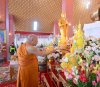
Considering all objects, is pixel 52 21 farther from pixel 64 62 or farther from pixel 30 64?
pixel 64 62

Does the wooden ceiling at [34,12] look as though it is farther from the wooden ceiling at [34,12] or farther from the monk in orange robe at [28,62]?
the monk in orange robe at [28,62]

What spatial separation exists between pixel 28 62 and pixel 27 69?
0.46ft

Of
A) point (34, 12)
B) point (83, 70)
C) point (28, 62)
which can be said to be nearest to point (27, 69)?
point (28, 62)

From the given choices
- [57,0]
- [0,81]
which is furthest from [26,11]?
[0,81]

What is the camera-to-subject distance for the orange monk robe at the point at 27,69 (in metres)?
2.92

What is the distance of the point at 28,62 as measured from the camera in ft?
9.75

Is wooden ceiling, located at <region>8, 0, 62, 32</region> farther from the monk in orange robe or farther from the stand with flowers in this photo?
the stand with flowers

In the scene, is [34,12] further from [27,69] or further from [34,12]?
[27,69]

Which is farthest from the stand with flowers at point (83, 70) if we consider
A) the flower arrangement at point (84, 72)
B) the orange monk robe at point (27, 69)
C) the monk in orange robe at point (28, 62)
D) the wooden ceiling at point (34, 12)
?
the wooden ceiling at point (34, 12)

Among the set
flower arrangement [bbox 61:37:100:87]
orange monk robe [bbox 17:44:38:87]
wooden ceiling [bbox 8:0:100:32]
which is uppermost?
wooden ceiling [bbox 8:0:100:32]

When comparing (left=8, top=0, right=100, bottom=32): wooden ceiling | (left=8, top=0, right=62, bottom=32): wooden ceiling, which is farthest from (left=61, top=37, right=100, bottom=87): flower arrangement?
(left=8, top=0, right=62, bottom=32): wooden ceiling

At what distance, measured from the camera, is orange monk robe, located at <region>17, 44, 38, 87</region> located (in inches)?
115

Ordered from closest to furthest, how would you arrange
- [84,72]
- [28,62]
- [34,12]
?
1. [84,72]
2. [28,62]
3. [34,12]

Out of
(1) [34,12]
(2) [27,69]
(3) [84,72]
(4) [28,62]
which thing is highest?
(1) [34,12]
